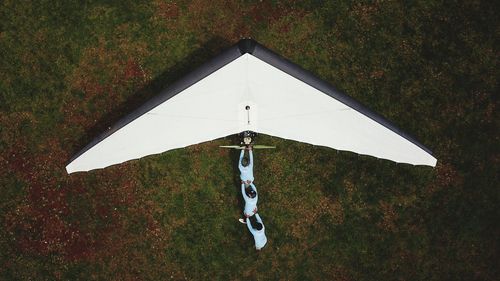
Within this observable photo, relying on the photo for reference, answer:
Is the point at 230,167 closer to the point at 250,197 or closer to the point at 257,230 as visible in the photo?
the point at 250,197

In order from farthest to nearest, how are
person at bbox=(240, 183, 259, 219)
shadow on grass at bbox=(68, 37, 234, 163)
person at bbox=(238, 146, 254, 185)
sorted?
shadow on grass at bbox=(68, 37, 234, 163) < person at bbox=(240, 183, 259, 219) < person at bbox=(238, 146, 254, 185)

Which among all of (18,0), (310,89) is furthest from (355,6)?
(18,0)

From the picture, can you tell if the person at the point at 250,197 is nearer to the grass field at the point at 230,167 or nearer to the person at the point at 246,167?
the person at the point at 246,167

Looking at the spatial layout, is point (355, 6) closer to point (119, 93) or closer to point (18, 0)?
point (119, 93)

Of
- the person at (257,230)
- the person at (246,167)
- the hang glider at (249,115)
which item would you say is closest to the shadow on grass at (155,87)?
the hang glider at (249,115)

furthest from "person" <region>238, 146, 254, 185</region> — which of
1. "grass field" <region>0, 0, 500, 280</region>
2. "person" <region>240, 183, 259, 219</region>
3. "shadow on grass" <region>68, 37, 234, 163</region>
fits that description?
"shadow on grass" <region>68, 37, 234, 163</region>

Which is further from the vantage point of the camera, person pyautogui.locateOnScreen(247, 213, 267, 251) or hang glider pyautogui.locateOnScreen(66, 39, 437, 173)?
person pyautogui.locateOnScreen(247, 213, 267, 251)

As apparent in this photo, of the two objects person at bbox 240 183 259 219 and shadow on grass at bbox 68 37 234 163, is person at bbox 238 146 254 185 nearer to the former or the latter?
person at bbox 240 183 259 219
